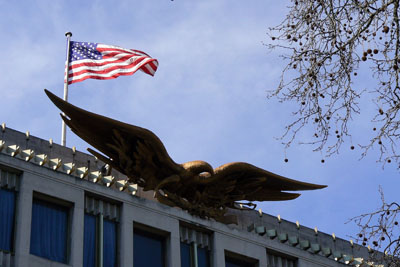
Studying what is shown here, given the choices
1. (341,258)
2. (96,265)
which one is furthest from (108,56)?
(341,258)

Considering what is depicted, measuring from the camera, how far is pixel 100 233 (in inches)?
1692

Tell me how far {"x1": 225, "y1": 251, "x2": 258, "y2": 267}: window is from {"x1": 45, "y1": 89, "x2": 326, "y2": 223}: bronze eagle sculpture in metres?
1.69

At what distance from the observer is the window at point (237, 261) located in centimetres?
4775

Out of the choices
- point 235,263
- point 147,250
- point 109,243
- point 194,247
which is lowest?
point 109,243

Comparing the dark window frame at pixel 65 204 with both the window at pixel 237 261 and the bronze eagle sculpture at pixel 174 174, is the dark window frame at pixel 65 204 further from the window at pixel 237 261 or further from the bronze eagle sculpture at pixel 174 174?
the window at pixel 237 261

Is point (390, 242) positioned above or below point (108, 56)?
below

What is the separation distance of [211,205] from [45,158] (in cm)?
844

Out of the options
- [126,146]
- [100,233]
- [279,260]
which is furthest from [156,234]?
[279,260]

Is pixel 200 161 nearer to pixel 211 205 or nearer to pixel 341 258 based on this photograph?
pixel 211 205

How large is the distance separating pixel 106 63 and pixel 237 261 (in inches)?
430

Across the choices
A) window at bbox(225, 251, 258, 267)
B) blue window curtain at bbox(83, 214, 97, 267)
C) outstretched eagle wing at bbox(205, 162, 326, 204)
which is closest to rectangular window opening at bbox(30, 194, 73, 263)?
blue window curtain at bbox(83, 214, 97, 267)

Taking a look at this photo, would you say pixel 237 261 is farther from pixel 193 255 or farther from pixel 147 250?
pixel 147 250

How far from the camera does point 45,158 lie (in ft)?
137

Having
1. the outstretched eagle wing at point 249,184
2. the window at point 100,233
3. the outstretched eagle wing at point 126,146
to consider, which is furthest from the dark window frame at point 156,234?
the outstretched eagle wing at point 249,184
